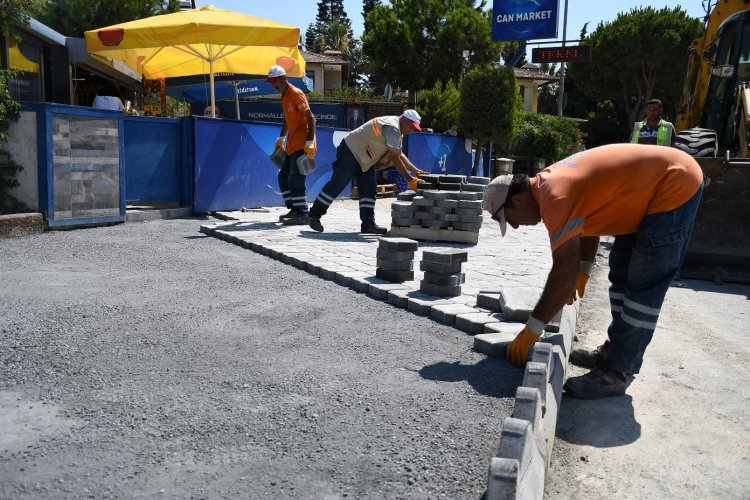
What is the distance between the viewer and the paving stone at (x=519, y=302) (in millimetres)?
4480

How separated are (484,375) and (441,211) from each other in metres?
4.54

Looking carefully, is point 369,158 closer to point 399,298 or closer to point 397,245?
point 397,245

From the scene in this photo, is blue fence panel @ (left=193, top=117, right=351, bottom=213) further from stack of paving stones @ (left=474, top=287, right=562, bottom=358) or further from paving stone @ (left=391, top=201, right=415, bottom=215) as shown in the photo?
stack of paving stones @ (left=474, top=287, right=562, bottom=358)

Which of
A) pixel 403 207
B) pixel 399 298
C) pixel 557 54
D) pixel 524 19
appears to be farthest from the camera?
pixel 557 54

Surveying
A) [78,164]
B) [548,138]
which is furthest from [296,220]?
[548,138]

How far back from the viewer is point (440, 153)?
Answer: 51.4 ft

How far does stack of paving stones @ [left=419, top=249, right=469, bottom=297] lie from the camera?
5.18 meters

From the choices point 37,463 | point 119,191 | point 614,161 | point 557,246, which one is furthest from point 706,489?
point 119,191

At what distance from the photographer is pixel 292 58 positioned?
12.8m

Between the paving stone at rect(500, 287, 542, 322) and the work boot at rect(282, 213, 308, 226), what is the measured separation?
4.75m

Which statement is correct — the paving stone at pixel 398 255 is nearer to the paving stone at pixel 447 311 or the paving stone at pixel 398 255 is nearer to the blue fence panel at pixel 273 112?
the paving stone at pixel 447 311

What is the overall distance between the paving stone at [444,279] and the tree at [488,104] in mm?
11963

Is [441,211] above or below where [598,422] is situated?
above

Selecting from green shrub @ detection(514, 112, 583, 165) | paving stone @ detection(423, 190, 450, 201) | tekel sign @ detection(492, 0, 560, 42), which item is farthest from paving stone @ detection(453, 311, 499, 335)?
green shrub @ detection(514, 112, 583, 165)
